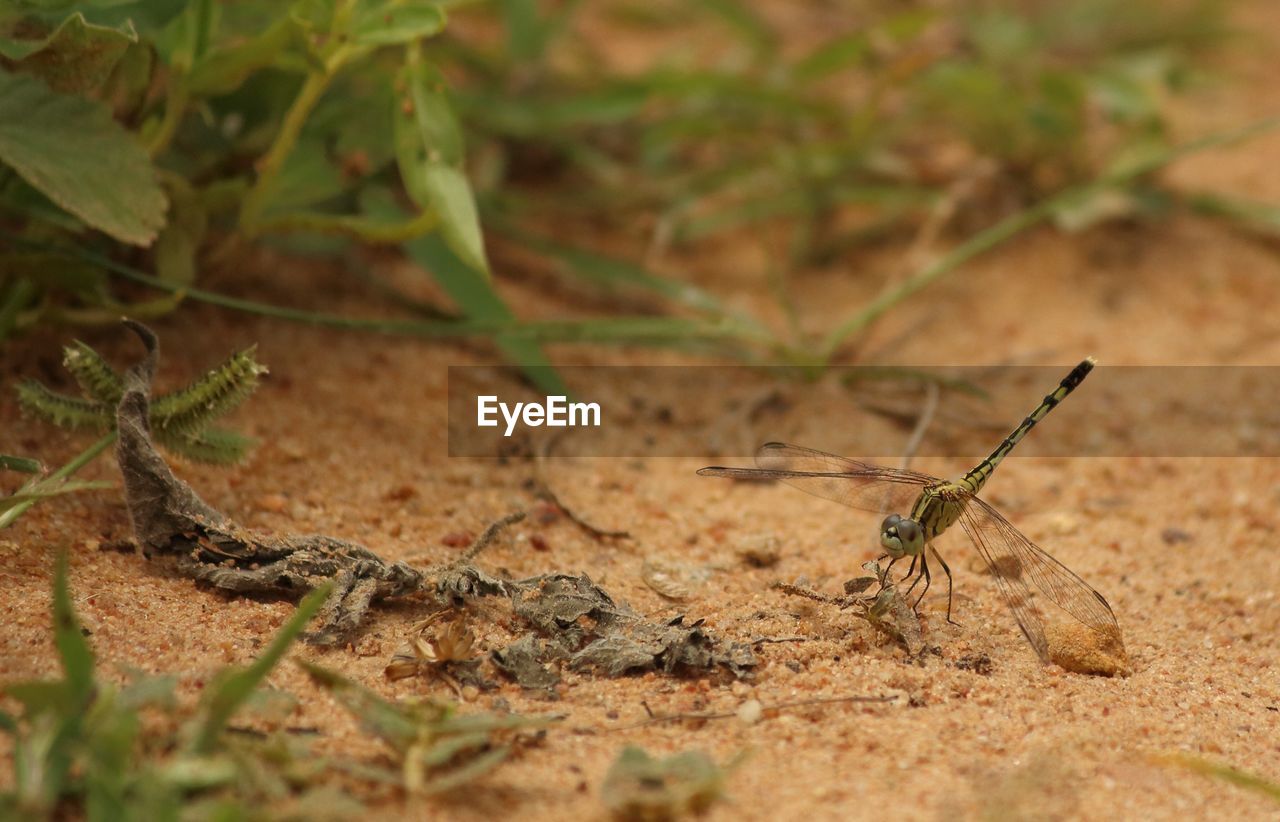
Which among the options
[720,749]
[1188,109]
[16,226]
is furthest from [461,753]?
[1188,109]

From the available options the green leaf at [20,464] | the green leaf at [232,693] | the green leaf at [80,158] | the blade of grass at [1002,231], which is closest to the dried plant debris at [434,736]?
the green leaf at [232,693]

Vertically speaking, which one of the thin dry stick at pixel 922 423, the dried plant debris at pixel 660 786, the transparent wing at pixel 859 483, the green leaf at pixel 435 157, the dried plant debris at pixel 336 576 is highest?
the green leaf at pixel 435 157

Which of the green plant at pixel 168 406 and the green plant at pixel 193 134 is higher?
the green plant at pixel 193 134

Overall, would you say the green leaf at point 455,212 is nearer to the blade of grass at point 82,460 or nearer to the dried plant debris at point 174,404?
the dried plant debris at point 174,404

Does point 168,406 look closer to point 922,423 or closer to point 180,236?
point 180,236

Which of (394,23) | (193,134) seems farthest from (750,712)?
(193,134)

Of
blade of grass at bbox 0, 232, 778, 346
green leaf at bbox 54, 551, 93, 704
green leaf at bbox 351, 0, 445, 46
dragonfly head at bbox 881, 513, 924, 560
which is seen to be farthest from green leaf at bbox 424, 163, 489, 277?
green leaf at bbox 54, 551, 93, 704
